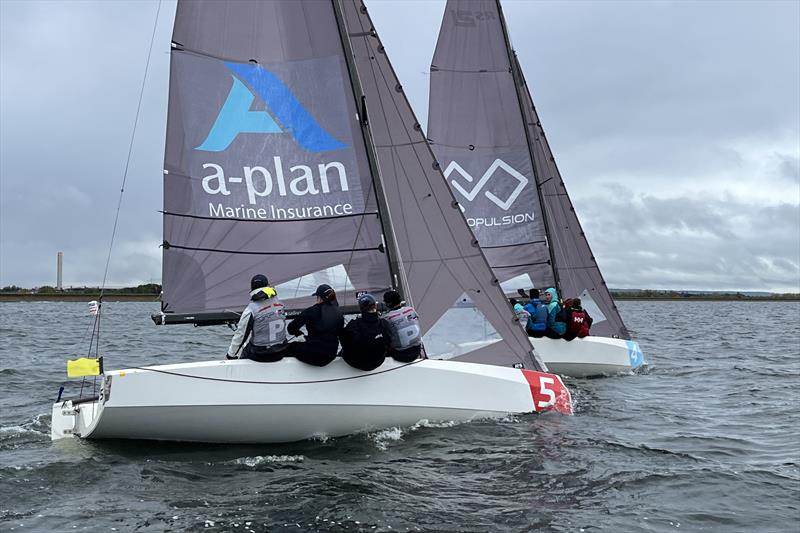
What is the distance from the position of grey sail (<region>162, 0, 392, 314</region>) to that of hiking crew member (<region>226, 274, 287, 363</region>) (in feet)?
3.34

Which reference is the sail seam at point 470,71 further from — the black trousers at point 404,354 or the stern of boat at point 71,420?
the stern of boat at point 71,420

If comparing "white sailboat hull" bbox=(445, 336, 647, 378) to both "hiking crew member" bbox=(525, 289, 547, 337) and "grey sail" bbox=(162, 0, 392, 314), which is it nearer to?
"hiking crew member" bbox=(525, 289, 547, 337)

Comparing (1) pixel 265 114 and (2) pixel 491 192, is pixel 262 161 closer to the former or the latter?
(1) pixel 265 114

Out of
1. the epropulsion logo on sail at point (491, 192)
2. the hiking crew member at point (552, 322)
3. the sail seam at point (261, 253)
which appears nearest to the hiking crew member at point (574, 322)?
the hiking crew member at point (552, 322)

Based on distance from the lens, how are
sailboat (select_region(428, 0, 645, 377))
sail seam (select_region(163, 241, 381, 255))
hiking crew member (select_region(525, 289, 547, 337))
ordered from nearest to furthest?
sail seam (select_region(163, 241, 381, 255)) → hiking crew member (select_region(525, 289, 547, 337)) → sailboat (select_region(428, 0, 645, 377))

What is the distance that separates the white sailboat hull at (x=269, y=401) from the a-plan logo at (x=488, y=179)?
833 centimetres

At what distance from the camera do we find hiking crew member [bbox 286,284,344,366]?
7.93 meters

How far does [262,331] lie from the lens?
7.91 m

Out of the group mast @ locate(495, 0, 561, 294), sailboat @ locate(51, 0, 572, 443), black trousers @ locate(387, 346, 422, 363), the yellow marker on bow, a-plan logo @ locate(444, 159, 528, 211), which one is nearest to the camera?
the yellow marker on bow

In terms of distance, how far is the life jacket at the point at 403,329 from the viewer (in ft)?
27.3

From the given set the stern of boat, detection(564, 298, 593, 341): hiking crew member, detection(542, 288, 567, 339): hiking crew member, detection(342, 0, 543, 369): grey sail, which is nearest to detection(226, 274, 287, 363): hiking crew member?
the stern of boat

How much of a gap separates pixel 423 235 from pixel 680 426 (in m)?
4.12

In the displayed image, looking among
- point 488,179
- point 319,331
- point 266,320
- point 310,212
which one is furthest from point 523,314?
point 266,320

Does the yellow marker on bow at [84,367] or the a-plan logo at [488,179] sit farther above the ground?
the a-plan logo at [488,179]
